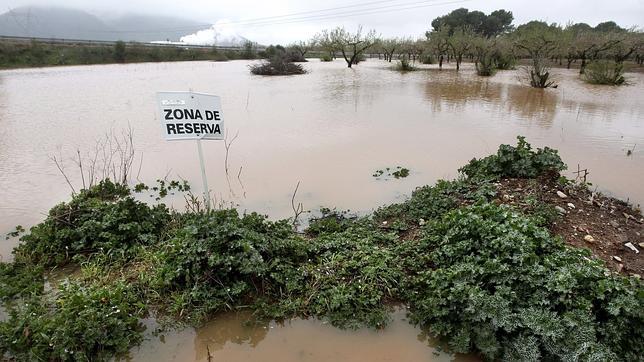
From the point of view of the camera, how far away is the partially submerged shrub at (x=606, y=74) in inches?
715

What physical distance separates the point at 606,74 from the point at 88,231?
2214 cm

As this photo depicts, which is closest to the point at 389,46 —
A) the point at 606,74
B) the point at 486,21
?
the point at 606,74

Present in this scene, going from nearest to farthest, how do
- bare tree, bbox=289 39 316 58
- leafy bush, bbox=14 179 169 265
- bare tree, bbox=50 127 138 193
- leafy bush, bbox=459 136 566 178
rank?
leafy bush, bbox=14 179 169 265 < leafy bush, bbox=459 136 566 178 < bare tree, bbox=50 127 138 193 < bare tree, bbox=289 39 316 58

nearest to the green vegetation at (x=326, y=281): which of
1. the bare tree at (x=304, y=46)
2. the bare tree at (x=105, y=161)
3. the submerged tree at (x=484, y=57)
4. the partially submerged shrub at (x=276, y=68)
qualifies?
the bare tree at (x=105, y=161)

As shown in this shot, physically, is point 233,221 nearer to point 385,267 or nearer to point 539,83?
point 385,267

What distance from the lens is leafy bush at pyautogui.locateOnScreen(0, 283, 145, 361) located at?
8.87 feet

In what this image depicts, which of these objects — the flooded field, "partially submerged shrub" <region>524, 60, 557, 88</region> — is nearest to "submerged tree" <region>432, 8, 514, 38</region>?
"partially submerged shrub" <region>524, 60, 557, 88</region>

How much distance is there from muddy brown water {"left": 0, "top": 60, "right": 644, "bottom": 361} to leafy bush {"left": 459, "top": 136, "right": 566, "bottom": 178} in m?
0.93

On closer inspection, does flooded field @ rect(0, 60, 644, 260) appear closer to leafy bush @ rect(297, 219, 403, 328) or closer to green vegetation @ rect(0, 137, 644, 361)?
green vegetation @ rect(0, 137, 644, 361)

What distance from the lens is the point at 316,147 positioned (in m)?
8.09

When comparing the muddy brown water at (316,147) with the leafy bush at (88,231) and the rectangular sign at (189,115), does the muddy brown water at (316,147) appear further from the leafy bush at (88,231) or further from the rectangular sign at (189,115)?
the rectangular sign at (189,115)

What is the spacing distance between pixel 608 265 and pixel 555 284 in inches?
44.3

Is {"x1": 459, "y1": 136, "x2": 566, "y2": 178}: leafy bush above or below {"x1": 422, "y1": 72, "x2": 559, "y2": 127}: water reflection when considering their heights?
below

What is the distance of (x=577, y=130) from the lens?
944 centimetres
